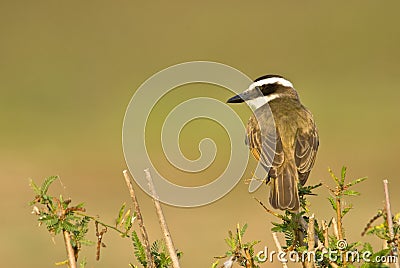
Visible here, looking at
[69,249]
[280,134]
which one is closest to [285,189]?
[280,134]

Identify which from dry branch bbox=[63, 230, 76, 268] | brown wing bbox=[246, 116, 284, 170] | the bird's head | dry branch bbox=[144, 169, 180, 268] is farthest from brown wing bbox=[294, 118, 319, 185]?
dry branch bbox=[63, 230, 76, 268]

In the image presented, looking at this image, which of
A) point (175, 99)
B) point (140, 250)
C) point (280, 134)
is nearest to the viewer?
point (140, 250)

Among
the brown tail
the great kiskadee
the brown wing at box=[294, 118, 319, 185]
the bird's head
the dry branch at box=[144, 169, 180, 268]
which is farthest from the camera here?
the bird's head

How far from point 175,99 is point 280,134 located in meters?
18.8

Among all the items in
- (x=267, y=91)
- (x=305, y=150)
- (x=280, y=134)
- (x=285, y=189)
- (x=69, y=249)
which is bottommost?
(x=69, y=249)

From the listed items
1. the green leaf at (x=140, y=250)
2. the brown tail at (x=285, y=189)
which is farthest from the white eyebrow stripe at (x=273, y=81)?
the green leaf at (x=140, y=250)

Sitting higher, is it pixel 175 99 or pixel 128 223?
pixel 175 99

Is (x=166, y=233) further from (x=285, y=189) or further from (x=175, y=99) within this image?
(x=175, y=99)

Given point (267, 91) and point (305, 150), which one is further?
point (267, 91)

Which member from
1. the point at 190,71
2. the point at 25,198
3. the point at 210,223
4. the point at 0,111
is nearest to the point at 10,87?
the point at 0,111

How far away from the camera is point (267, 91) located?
19.3 feet

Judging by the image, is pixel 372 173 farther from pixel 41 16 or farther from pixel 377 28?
pixel 41 16

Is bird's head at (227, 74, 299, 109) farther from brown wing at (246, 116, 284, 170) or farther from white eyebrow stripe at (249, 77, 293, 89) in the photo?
brown wing at (246, 116, 284, 170)

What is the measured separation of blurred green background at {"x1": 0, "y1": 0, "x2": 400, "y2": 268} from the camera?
12.4 meters
